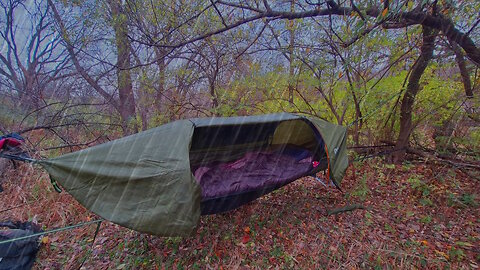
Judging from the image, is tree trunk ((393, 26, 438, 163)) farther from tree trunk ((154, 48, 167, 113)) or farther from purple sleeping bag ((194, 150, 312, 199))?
tree trunk ((154, 48, 167, 113))

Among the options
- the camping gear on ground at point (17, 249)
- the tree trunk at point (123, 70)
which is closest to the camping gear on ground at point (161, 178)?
the camping gear on ground at point (17, 249)

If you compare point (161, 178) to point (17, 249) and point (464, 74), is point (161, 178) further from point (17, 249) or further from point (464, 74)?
point (464, 74)

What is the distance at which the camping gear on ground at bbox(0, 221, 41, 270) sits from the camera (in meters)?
2.02

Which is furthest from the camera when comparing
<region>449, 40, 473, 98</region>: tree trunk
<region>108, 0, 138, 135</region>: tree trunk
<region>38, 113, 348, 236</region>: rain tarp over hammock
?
<region>108, 0, 138, 135</region>: tree trunk

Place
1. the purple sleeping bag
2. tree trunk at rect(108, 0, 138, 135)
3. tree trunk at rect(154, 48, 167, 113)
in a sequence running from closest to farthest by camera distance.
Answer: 1. the purple sleeping bag
2. tree trunk at rect(108, 0, 138, 135)
3. tree trunk at rect(154, 48, 167, 113)

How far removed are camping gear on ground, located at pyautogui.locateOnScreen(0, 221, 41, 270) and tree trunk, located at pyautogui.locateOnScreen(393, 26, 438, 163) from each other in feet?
15.5

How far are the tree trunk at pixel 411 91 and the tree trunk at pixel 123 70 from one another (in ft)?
14.5

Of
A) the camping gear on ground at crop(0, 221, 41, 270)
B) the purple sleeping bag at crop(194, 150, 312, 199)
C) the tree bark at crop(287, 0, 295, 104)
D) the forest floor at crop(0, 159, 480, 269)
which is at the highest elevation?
the tree bark at crop(287, 0, 295, 104)

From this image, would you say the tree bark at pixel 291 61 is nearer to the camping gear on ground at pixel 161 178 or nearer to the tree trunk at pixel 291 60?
the tree trunk at pixel 291 60

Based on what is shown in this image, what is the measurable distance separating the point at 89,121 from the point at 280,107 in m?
4.06

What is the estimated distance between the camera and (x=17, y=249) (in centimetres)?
212

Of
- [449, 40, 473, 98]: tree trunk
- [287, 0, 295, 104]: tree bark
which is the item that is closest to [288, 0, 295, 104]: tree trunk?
[287, 0, 295, 104]: tree bark

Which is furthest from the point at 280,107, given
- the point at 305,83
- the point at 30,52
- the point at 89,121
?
the point at 30,52

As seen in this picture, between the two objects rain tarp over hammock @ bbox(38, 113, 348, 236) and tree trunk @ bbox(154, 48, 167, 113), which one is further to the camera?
tree trunk @ bbox(154, 48, 167, 113)
